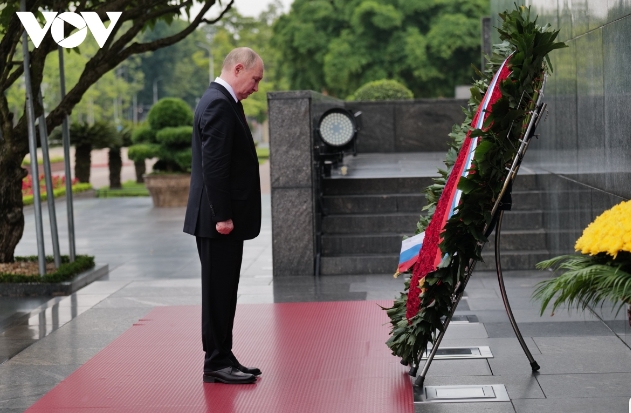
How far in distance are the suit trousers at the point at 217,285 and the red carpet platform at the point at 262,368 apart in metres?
0.33

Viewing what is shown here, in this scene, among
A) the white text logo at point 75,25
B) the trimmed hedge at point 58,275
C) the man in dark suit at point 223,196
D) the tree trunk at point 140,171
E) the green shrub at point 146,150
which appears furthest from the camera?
the tree trunk at point 140,171

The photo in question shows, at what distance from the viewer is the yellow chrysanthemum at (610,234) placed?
4219 millimetres

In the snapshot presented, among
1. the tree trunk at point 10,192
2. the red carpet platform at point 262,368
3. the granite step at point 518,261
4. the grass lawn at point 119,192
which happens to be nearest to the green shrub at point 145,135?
the grass lawn at point 119,192

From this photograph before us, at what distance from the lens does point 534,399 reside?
5.69 metres

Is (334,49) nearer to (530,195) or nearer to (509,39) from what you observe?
(530,195)

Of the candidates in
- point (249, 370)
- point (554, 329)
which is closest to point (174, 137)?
point (554, 329)

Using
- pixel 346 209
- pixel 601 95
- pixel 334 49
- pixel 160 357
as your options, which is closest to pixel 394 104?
pixel 346 209

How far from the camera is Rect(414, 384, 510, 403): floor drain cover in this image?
5.75 metres

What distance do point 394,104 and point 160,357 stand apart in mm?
13519

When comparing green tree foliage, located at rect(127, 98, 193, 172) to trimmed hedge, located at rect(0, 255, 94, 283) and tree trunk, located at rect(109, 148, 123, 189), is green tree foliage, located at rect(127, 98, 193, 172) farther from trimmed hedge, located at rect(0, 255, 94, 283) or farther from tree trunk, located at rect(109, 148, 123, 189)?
trimmed hedge, located at rect(0, 255, 94, 283)

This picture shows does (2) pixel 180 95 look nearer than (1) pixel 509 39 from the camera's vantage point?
No

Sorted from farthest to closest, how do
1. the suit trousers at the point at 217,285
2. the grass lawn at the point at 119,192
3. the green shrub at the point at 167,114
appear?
the grass lawn at the point at 119,192 → the green shrub at the point at 167,114 → the suit trousers at the point at 217,285

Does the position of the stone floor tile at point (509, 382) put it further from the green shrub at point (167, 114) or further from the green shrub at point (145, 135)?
the green shrub at point (145, 135)

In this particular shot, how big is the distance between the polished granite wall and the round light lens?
3108mm
